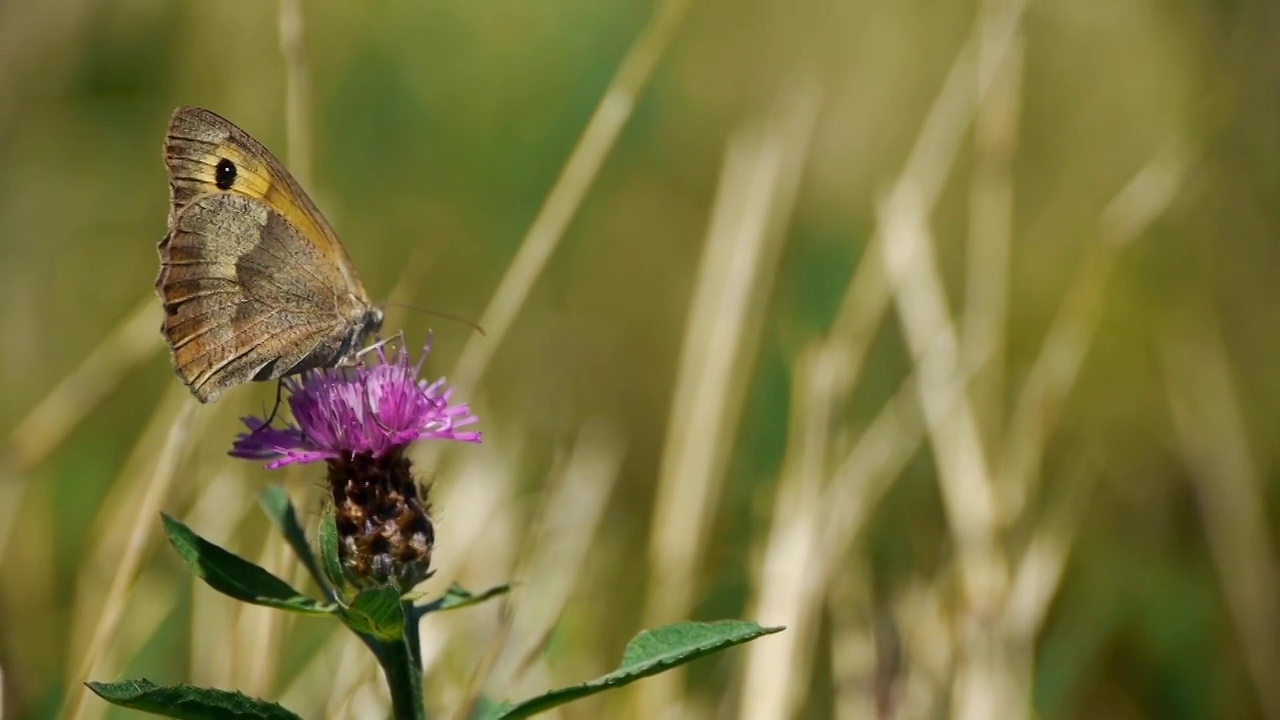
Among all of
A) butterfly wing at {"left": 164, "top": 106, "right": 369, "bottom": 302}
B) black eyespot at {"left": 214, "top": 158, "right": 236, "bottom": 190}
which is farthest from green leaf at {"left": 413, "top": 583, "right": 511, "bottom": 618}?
black eyespot at {"left": 214, "top": 158, "right": 236, "bottom": 190}

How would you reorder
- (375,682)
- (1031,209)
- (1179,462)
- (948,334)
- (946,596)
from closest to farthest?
(375,682) → (946,596) → (948,334) → (1179,462) → (1031,209)

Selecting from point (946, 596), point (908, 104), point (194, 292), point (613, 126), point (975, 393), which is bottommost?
point (946, 596)

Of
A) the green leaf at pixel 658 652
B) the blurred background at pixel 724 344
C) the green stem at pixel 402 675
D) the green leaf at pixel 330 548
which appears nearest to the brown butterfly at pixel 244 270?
the blurred background at pixel 724 344

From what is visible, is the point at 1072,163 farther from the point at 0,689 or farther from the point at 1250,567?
the point at 0,689

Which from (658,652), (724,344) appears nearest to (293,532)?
(658,652)

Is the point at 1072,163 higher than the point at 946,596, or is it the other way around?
the point at 1072,163

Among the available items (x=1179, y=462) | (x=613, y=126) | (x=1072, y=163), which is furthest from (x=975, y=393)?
(x=1072, y=163)

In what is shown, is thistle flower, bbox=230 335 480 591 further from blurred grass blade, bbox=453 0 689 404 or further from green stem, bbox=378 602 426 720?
blurred grass blade, bbox=453 0 689 404
